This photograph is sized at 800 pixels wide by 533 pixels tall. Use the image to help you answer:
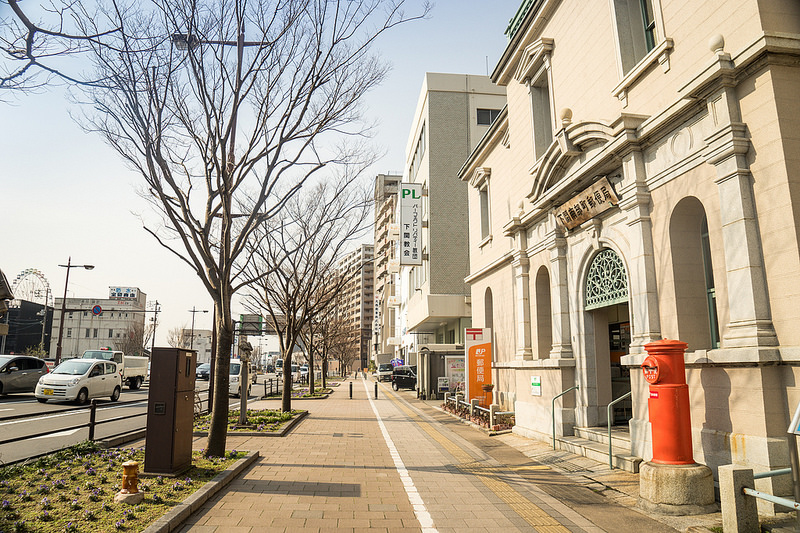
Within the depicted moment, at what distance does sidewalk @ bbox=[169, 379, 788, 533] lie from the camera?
5.71 metres

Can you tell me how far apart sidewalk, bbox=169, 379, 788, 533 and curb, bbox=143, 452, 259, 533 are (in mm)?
96

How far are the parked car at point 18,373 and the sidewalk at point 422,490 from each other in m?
14.1

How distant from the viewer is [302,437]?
12.4 metres

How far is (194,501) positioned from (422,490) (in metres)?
3.12

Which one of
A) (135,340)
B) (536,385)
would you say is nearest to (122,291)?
(135,340)

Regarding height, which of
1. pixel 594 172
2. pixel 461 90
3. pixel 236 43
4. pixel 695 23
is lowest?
pixel 594 172

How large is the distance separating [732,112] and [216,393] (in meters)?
9.19

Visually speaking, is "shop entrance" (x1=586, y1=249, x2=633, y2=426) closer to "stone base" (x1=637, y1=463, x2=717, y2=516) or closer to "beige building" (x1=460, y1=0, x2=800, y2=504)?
"beige building" (x1=460, y1=0, x2=800, y2=504)

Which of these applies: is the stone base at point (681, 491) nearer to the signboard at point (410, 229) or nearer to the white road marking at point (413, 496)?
the white road marking at point (413, 496)

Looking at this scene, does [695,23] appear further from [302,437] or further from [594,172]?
[302,437]

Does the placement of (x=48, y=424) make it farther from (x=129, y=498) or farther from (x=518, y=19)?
(x=518, y=19)

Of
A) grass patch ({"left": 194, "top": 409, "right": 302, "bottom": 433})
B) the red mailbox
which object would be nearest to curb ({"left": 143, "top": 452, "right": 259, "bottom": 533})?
grass patch ({"left": 194, "top": 409, "right": 302, "bottom": 433})

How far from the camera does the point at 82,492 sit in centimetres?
622

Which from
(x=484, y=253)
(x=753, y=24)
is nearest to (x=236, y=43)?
(x=753, y=24)
